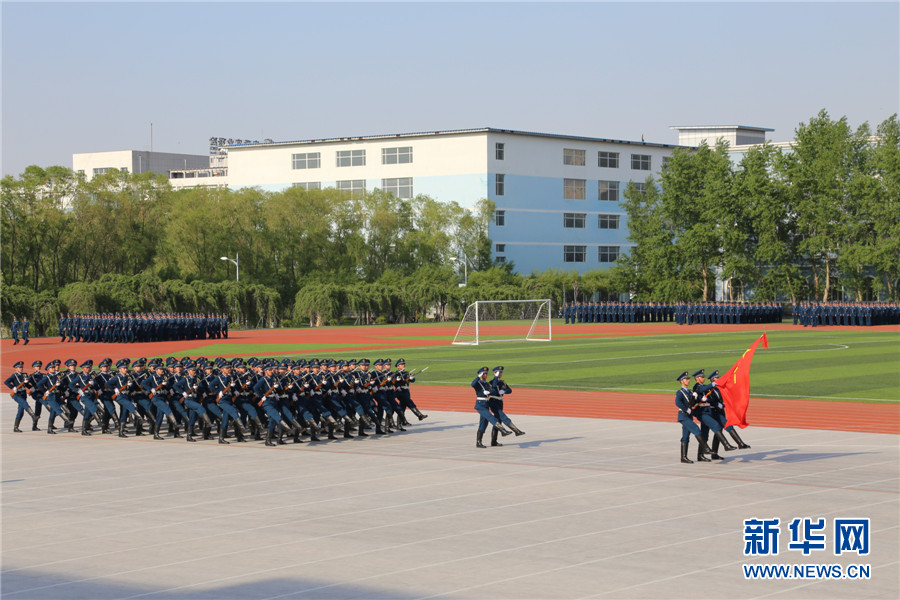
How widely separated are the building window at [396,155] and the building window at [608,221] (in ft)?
67.2

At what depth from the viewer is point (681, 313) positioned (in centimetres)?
7675

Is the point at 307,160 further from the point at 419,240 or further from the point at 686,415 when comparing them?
the point at 686,415

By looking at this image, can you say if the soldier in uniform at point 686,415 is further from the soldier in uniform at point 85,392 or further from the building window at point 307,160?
the building window at point 307,160

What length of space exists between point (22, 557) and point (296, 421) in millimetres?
10246

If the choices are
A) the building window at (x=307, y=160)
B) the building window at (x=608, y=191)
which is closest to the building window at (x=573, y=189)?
the building window at (x=608, y=191)

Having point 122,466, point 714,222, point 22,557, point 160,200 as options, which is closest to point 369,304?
point 160,200

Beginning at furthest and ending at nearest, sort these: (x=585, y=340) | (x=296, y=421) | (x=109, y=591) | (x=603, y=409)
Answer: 1. (x=585, y=340)
2. (x=603, y=409)
3. (x=296, y=421)
4. (x=109, y=591)

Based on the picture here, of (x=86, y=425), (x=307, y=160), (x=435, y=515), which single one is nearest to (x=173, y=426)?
(x=86, y=425)

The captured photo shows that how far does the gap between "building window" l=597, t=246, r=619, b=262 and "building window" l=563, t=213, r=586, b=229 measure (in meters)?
3.51

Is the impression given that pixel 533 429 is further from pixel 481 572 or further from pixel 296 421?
pixel 481 572

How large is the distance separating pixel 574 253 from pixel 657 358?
63146 mm

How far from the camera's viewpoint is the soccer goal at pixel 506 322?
61.9 metres

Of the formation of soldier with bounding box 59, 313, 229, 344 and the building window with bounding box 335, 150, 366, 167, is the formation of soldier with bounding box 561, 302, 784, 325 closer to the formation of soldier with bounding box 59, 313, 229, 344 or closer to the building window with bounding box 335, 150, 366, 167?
the formation of soldier with bounding box 59, 313, 229, 344

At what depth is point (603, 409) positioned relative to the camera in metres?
26.5
